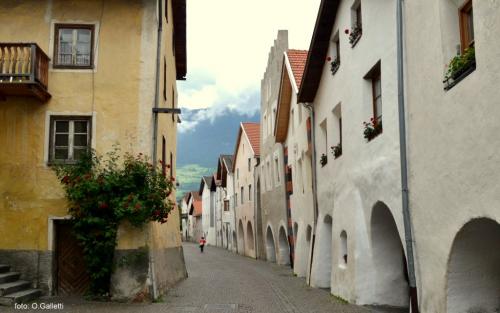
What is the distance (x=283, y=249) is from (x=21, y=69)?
19109 mm

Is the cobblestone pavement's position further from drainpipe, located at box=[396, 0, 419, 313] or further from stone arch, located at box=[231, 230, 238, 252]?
stone arch, located at box=[231, 230, 238, 252]

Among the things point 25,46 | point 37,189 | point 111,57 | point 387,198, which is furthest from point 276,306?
point 25,46

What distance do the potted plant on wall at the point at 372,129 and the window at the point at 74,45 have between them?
7755 millimetres

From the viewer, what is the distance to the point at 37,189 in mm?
14797

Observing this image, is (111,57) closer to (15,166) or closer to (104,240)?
(15,166)

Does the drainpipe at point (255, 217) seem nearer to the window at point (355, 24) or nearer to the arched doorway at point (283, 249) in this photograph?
the arched doorway at point (283, 249)

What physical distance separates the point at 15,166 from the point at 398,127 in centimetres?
1008

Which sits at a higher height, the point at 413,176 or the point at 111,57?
the point at 111,57

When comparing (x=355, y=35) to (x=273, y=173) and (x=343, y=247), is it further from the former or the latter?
(x=273, y=173)

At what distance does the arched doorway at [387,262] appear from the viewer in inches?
497

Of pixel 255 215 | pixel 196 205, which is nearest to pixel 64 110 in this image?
pixel 255 215

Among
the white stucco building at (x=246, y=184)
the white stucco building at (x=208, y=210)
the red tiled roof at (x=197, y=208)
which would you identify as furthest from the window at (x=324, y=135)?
the red tiled roof at (x=197, y=208)

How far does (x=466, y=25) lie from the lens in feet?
27.5

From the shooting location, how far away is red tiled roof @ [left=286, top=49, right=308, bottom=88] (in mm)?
22641
